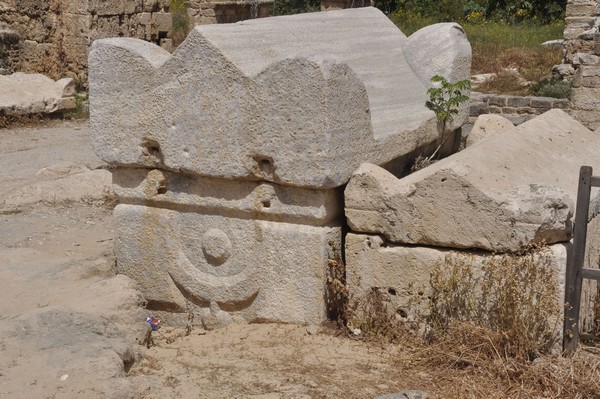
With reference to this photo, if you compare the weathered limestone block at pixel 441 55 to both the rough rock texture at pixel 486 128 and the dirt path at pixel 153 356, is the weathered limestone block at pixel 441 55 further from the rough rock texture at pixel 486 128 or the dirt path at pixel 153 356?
the dirt path at pixel 153 356

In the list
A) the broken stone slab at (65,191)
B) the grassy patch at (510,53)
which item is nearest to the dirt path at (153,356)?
the broken stone slab at (65,191)

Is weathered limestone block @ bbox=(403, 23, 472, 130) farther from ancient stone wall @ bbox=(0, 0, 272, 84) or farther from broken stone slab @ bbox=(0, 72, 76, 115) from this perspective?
ancient stone wall @ bbox=(0, 0, 272, 84)

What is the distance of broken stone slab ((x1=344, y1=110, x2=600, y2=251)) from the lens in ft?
13.8

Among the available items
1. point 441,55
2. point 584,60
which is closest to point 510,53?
point 584,60

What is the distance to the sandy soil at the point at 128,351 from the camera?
3836mm

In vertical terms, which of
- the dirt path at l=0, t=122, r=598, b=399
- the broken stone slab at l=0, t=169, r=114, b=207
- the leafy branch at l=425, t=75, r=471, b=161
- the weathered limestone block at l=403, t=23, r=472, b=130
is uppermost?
the weathered limestone block at l=403, t=23, r=472, b=130

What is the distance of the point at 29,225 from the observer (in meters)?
6.59

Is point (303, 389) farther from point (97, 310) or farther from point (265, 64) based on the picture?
point (265, 64)

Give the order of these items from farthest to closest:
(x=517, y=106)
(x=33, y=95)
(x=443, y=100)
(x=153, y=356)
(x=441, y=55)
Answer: (x=517, y=106) < (x=33, y=95) < (x=441, y=55) < (x=443, y=100) < (x=153, y=356)

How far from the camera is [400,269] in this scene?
454 cm

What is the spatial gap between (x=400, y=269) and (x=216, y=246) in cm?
105

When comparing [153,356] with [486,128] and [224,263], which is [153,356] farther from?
[486,128]

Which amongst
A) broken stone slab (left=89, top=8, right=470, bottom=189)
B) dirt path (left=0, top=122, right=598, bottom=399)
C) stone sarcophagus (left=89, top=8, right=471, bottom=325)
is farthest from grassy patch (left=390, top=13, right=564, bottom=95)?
dirt path (left=0, top=122, right=598, bottom=399)

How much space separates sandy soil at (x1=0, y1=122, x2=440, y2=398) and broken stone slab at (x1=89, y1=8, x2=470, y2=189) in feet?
2.65
